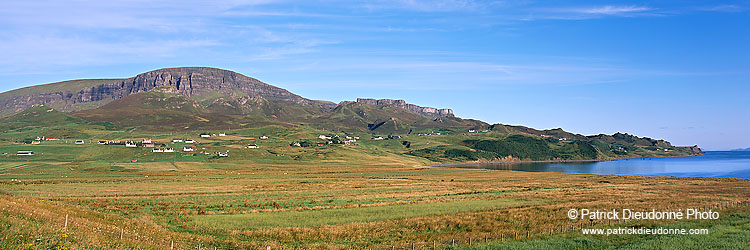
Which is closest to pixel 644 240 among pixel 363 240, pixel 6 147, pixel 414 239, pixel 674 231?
pixel 674 231

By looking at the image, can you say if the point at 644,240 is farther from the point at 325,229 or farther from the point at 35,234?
the point at 35,234

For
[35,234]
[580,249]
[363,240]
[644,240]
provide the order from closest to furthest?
[35,234], [580,249], [644,240], [363,240]

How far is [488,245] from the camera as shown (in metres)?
27.5

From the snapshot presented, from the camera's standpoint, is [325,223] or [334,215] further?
[334,215]

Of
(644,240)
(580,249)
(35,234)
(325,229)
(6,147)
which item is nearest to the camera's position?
(35,234)

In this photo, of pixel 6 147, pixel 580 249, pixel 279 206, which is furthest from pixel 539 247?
pixel 6 147

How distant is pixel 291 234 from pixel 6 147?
701 feet

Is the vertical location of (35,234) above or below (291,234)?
above

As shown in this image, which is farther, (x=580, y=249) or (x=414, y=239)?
(x=414, y=239)

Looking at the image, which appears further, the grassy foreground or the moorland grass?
the moorland grass

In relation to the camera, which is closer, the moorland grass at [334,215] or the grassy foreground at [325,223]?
the grassy foreground at [325,223]

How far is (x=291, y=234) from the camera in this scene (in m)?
32.2

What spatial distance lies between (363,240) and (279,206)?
2096 cm

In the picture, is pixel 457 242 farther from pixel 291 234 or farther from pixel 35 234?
pixel 35 234
